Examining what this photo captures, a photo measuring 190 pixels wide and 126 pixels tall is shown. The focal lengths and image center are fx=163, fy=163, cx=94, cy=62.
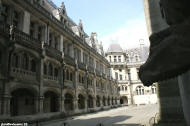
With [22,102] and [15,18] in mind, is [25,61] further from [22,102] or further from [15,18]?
[15,18]

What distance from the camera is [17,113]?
52.6 ft

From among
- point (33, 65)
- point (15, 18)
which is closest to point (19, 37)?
point (15, 18)

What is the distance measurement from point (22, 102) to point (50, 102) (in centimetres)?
487

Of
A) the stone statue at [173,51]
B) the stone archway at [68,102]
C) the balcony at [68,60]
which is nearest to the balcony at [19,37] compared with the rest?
the balcony at [68,60]

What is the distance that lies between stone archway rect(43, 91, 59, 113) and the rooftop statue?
66.9ft

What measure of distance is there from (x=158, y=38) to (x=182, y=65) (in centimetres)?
54

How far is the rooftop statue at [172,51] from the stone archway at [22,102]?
16.3m

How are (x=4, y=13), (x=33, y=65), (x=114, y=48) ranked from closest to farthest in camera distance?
(x=4, y=13), (x=33, y=65), (x=114, y=48)

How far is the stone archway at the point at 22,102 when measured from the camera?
16.1 meters

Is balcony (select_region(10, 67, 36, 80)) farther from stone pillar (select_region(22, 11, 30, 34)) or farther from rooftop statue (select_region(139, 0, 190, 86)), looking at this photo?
rooftop statue (select_region(139, 0, 190, 86))

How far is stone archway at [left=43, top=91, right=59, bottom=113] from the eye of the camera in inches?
811

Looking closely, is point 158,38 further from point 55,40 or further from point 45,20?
point 55,40

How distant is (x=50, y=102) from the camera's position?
2139 centimetres

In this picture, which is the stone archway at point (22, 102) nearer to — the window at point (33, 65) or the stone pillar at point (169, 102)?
the window at point (33, 65)
